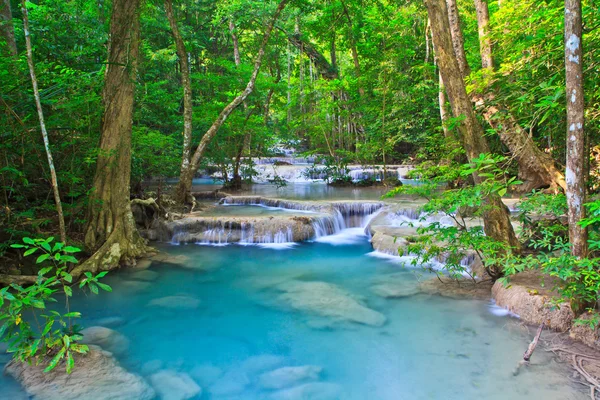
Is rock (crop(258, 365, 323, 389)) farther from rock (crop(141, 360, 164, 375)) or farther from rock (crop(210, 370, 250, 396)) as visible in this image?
rock (crop(141, 360, 164, 375))

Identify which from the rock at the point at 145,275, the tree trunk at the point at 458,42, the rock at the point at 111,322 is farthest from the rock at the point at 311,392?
the tree trunk at the point at 458,42

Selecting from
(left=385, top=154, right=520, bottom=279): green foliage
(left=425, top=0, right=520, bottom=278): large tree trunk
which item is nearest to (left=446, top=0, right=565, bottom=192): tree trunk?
(left=425, top=0, right=520, bottom=278): large tree trunk

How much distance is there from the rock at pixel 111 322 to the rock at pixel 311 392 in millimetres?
2441

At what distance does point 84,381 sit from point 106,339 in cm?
109

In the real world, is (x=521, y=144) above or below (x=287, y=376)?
above

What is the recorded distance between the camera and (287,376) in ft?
11.8

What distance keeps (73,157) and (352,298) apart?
4.60 meters

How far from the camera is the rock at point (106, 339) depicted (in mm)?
4070

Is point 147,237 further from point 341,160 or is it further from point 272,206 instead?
point 341,160

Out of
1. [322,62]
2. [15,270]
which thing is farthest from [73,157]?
[322,62]

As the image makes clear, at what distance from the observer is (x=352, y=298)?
5418 millimetres

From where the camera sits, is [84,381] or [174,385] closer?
[84,381]

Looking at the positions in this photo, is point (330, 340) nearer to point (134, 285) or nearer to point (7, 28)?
point (134, 285)

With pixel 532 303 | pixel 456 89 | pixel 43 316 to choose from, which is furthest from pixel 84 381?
pixel 456 89
